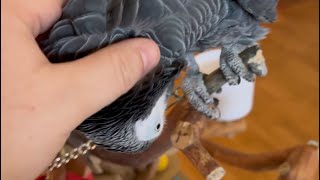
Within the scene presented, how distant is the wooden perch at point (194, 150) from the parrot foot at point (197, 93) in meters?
0.03

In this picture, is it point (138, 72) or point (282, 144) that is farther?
point (282, 144)

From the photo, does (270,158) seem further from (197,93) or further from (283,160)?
(197,93)

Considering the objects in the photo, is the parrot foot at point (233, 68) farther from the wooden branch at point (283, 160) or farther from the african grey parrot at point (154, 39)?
the wooden branch at point (283, 160)

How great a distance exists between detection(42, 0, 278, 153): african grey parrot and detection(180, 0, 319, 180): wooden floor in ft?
1.53

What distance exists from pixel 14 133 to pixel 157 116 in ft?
0.71

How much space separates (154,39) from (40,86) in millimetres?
Result: 147

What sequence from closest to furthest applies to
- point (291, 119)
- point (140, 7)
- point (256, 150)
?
point (140, 7)
point (256, 150)
point (291, 119)

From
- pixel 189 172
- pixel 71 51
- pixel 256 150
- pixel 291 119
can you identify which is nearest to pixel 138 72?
pixel 71 51

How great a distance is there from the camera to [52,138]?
381 mm

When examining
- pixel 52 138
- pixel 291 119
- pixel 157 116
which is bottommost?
pixel 291 119

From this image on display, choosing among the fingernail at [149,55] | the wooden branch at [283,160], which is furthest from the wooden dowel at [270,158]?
the fingernail at [149,55]

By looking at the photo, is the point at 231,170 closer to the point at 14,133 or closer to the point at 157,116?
the point at 157,116

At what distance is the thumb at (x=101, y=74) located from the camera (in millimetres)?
371

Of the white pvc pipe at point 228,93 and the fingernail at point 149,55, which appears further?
the white pvc pipe at point 228,93
